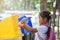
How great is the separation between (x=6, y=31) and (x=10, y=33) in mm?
43

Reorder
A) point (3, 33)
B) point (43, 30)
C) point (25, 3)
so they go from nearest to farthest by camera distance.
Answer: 1. point (3, 33)
2. point (43, 30)
3. point (25, 3)

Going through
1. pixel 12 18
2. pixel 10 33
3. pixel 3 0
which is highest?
pixel 3 0

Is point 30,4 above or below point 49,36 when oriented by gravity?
above

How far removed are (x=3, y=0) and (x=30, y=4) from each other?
928 millimetres

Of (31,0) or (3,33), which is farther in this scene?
(31,0)

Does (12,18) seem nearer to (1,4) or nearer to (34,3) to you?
(1,4)

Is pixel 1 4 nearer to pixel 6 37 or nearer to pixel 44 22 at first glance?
pixel 44 22

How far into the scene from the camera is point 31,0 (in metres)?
3.84

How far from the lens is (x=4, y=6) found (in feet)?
10.1

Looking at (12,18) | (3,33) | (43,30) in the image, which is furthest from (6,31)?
(43,30)

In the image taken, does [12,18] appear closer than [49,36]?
Yes

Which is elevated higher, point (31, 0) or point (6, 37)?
point (31, 0)

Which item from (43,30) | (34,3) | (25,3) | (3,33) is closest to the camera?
(3,33)

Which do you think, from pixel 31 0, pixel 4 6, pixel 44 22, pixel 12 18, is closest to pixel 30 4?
pixel 31 0
